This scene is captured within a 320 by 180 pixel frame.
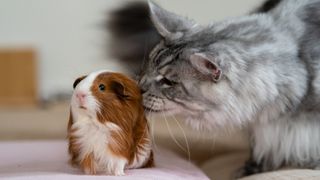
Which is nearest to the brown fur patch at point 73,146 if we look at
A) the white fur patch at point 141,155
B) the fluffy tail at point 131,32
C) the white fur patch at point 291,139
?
the white fur patch at point 141,155

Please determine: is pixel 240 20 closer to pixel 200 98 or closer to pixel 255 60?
pixel 255 60

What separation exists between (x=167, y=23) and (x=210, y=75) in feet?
0.75

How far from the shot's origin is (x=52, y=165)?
1053 mm

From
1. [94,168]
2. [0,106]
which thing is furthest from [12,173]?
[0,106]

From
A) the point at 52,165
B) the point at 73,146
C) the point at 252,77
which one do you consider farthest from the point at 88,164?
the point at 252,77

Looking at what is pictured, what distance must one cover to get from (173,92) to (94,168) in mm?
A: 225

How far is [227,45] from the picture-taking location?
1.01 m

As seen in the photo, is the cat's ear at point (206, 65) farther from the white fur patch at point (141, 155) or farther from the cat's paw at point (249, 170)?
the cat's paw at point (249, 170)

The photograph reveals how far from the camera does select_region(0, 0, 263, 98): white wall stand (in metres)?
2.46

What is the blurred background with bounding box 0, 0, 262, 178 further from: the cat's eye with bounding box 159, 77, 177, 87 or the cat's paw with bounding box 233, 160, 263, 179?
the cat's eye with bounding box 159, 77, 177, 87

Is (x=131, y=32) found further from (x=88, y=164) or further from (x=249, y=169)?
(x=88, y=164)

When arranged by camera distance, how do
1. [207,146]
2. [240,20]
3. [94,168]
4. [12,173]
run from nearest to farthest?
[94,168] < [12,173] < [240,20] < [207,146]

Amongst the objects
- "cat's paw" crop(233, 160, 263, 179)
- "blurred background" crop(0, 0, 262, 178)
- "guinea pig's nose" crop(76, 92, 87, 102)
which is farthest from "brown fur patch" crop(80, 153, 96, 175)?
"blurred background" crop(0, 0, 262, 178)

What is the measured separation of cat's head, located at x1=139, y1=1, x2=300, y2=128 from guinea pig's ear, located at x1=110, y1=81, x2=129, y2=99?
9cm
